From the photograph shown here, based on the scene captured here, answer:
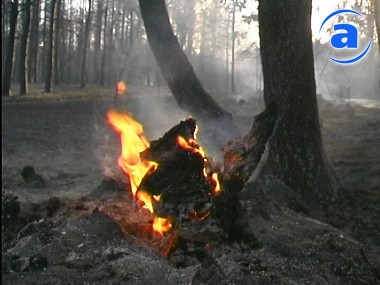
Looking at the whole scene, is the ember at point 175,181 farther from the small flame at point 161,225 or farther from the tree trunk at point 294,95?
the tree trunk at point 294,95

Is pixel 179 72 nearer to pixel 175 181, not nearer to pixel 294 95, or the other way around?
pixel 294 95

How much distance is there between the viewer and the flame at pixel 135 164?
16.2ft

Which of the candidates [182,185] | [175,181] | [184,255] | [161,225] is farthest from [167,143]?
[184,255]

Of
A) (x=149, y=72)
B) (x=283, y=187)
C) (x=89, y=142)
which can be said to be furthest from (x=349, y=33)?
(x=149, y=72)

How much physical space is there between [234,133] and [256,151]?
268 centimetres

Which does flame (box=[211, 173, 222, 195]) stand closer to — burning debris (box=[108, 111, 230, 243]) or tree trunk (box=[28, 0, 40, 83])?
burning debris (box=[108, 111, 230, 243])

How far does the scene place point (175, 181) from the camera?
16.0ft

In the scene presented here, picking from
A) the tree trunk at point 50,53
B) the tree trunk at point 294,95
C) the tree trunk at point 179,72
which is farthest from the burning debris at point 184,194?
the tree trunk at point 50,53

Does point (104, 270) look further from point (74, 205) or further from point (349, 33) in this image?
point (349, 33)

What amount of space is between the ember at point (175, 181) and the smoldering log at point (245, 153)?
8.0 inches

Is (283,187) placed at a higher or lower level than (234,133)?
lower

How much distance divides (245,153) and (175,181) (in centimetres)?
120

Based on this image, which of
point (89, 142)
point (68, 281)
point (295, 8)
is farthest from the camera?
point (89, 142)

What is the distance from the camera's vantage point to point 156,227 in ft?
16.3
